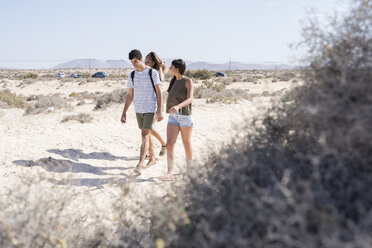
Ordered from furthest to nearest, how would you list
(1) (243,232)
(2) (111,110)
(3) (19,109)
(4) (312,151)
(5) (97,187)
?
(3) (19,109) → (2) (111,110) → (5) (97,187) → (4) (312,151) → (1) (243,232)

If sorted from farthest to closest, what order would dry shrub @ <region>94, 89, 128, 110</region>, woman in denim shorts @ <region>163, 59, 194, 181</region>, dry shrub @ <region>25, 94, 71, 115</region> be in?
dry shrub @ <region>94, 89, 128, 110</region> → dry shrub @ <region>25, 94, 71, 115</region> → woman in denim shorts @ <region>163, 59, 194, 181</region>

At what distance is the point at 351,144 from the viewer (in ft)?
6.60

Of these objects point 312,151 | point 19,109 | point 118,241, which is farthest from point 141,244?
point 19,109

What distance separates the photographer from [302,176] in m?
2.12

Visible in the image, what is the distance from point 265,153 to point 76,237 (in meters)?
1.78

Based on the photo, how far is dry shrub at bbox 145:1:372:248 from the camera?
177 centimetres

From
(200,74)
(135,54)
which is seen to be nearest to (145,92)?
(135,54)

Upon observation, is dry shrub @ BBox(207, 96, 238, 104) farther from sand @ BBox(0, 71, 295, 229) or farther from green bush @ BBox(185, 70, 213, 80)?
green bush @ BBox(185, 70, 213, 80)

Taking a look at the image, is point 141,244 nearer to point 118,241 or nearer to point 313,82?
point 118,241

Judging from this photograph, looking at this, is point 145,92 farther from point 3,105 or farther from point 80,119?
point 3,105

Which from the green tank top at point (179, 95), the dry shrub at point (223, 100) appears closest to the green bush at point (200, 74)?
the dry shrub at point (223, 100)

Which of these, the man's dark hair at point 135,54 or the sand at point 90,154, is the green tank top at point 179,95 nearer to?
the sand at point 90,154

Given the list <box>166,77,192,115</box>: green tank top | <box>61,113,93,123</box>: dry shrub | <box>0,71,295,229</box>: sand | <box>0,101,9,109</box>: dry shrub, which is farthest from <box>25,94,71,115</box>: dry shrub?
<box>166,77,192,115</box>: green tank top

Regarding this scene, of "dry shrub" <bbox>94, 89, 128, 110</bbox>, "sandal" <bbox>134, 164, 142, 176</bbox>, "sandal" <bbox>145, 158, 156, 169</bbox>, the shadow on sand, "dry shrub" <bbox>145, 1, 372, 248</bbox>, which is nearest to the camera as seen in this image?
"dry shrub" <bbox>145, 1, 372, 248</bbox>
